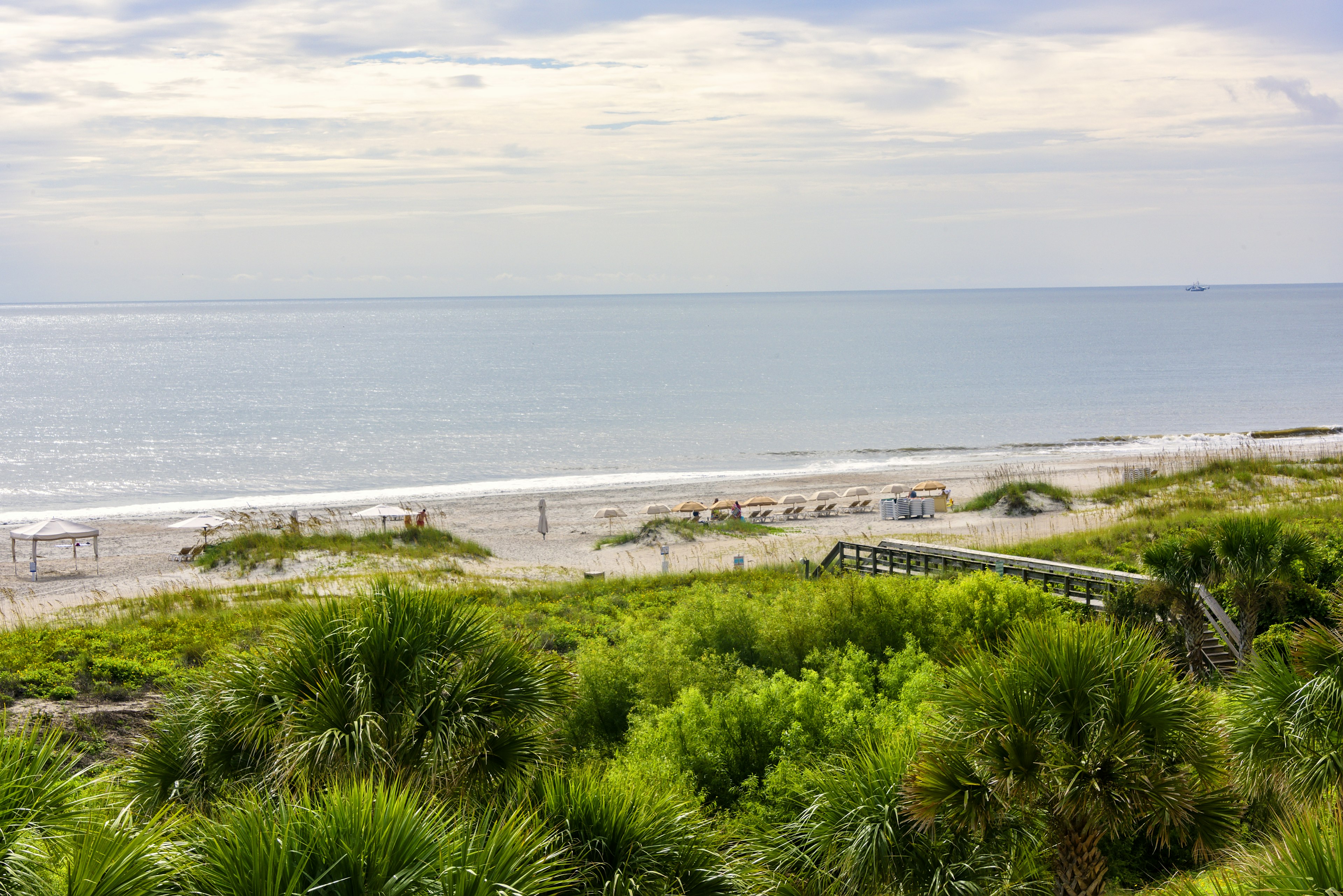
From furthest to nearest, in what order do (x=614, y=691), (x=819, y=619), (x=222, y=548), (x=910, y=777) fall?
(x=222, y=548) → (x=819, y=619) → (x=614, y=691) → (x=910, y=777)

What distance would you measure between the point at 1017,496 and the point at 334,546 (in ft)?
80.6

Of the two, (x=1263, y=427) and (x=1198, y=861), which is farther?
(x=1263, y=427)

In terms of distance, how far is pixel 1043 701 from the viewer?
737 cm

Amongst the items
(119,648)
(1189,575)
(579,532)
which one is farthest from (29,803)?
(579,532)

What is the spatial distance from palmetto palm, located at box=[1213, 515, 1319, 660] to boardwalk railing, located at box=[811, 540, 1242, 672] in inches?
19.2

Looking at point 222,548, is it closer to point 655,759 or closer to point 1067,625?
point 655,759

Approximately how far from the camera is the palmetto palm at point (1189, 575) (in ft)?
50.0

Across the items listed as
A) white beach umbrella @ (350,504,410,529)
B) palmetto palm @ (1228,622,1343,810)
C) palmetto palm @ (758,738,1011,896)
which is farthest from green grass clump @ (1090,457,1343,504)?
palmetto palm @ (758,738,1011,896)

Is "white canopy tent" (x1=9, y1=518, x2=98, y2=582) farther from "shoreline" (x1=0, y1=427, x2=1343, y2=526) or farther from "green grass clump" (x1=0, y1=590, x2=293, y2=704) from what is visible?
"green grass clump" (x1=0, y1=590, x2=293, y2=704)

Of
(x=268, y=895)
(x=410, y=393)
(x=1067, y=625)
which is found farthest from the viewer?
(x=410, y=393)

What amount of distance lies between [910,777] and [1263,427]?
6987cm

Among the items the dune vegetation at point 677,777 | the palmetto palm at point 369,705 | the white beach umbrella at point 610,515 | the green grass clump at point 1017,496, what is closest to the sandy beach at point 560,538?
the white beach umbrella at point 610,515

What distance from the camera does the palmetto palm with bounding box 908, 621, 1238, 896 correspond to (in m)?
7.11

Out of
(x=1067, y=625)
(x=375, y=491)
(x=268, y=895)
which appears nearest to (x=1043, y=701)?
(x=1067, y=625)
